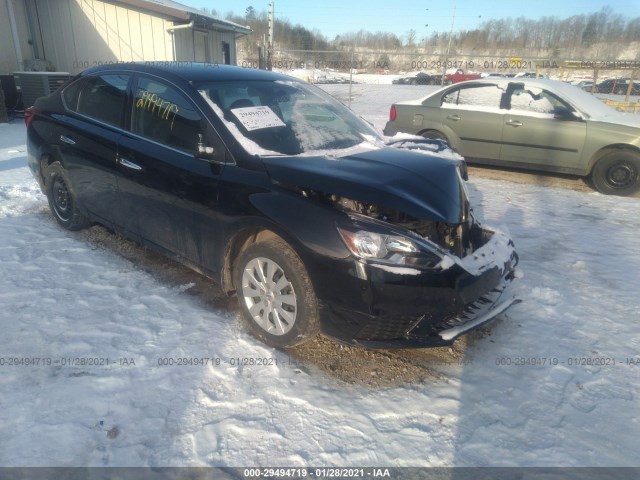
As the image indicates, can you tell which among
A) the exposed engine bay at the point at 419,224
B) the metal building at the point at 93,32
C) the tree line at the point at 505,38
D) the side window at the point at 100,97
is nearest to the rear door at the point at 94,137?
the side window at the point at 100,97

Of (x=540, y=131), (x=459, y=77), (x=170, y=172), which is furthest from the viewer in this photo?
(x=459, y=77)

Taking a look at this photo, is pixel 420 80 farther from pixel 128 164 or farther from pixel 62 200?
pixel 128 164

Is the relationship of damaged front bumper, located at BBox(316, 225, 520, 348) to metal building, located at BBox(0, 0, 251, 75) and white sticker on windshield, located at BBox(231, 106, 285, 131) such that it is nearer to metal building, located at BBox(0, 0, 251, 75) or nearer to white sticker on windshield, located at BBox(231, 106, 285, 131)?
white sticker on windshield, located at BBox(231, 106, 285, 131)

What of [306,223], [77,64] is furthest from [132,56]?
[306,223]

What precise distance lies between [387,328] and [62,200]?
3688mm

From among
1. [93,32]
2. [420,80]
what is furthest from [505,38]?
[93,32]

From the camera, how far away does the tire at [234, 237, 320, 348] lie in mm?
2543

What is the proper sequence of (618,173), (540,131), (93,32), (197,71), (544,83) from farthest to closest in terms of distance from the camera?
(93,32) → (544,83) → (540,131) → (618,173) → (197,71)

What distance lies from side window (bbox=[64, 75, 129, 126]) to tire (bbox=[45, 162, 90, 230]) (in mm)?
653

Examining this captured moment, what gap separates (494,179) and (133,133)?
5.83m

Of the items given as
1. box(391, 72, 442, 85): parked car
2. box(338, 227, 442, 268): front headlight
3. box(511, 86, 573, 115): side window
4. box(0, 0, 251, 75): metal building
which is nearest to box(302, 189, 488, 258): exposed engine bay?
box(338, 227, 442, 268): front headlight

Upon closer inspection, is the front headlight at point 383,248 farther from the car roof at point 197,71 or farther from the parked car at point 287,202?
the car roof at point 197,71

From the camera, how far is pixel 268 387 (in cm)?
249

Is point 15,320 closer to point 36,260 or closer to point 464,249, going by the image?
point 36,260
